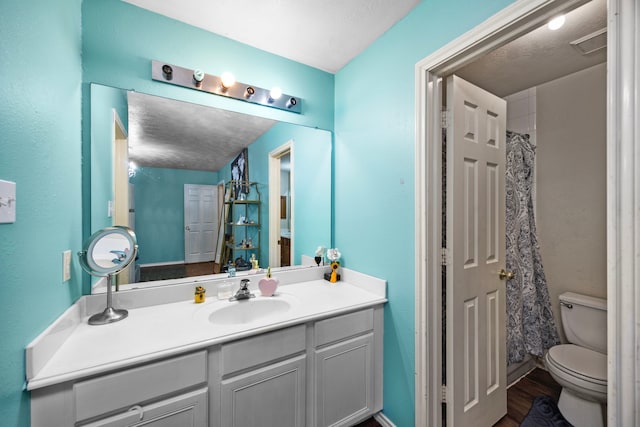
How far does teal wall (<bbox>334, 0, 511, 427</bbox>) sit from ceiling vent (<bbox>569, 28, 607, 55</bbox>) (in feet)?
3.24

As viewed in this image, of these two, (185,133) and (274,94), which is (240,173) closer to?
(185,133)

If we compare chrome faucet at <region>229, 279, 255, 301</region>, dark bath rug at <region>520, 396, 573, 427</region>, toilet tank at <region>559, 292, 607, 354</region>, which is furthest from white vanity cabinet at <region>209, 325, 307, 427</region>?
toilet tank at <region>559, 292, 607, 354</region>

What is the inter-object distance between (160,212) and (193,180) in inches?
10.5

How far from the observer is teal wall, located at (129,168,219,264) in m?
1.44

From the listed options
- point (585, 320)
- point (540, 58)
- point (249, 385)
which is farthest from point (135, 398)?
point (540, 58)

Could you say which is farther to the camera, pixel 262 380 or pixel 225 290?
pixel 225 290

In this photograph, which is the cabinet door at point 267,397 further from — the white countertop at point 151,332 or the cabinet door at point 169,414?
the white countertop at point 151,332

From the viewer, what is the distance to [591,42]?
61.8 inches

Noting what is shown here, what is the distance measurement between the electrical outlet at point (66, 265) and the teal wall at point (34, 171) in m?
0.03

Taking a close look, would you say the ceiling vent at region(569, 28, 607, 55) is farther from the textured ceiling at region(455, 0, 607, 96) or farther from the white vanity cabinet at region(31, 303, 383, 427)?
the white vanity cabinet at region(31, 303, 383, 427)

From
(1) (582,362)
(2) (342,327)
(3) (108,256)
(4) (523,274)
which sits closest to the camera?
(3) (108,256)

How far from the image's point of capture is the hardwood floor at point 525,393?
1.69 meters

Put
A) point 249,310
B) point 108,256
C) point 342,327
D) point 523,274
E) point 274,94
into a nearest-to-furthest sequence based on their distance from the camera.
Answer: point 108,256 < point 342,327 < point 249,310 < point 274,94 < point 523,274

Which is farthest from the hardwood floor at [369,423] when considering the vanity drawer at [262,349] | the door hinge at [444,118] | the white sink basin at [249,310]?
the door hinge at [444,118]
